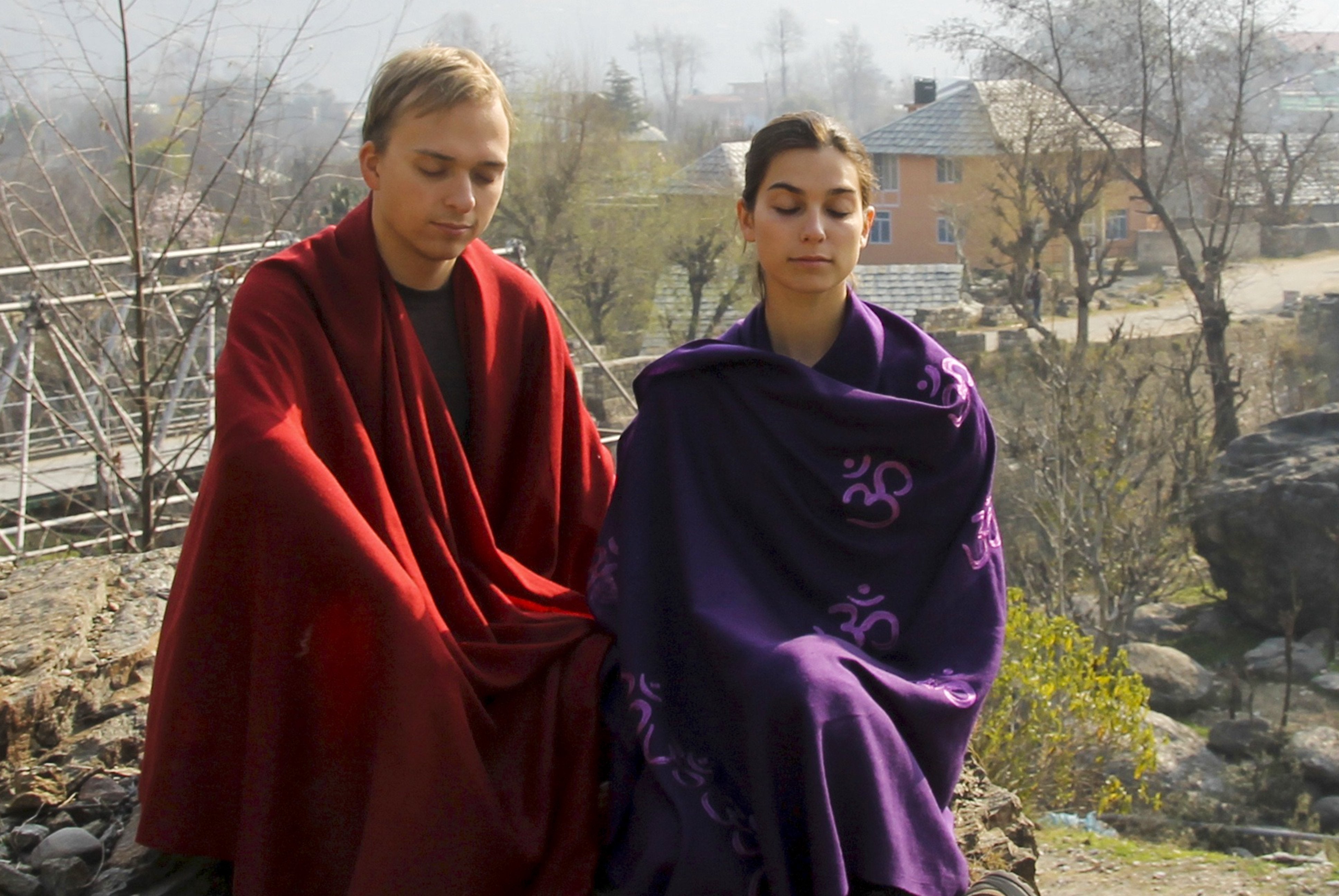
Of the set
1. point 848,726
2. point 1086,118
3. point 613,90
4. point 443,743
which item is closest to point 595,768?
point 443,743

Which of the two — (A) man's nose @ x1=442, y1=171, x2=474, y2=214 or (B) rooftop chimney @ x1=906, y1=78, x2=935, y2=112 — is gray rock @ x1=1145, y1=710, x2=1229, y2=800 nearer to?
(A) man's nose @ x1=442, y1=171, x2=474, y2=214

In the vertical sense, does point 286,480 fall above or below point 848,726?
above

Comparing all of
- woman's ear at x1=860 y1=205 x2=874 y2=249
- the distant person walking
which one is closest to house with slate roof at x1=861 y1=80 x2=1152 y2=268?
the distant person walking

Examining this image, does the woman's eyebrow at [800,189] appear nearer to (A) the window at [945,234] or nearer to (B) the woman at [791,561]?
(B) the woman at [791,561]

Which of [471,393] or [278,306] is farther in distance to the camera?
[471,393]

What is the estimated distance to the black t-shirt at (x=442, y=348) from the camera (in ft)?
9.37

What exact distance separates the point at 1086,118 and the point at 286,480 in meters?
20.7

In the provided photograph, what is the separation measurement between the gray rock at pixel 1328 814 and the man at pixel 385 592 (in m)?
9.70

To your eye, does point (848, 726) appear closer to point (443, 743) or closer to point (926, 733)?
point (926, 733)

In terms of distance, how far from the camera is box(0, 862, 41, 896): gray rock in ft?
8.96

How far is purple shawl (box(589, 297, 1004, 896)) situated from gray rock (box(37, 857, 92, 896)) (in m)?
1.09

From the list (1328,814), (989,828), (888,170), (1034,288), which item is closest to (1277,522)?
(1328,814)

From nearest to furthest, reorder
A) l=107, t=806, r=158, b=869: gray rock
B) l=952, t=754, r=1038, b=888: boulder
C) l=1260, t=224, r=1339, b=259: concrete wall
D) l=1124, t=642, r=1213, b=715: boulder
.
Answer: l=107, t=806, r=158, b=869: gray rock → l=952, t=754, r=1038, b=888: boulder → l=1124, t=642, r=1213, b=715: boulder → l=1260, t=224, r=1339, b=259: concrete wall

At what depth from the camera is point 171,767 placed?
2.48 m
